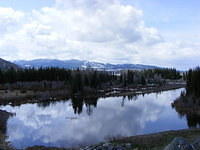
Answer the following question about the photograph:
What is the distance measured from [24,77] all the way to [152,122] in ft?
207

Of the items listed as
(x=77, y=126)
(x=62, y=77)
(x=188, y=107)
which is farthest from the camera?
(x=62, y=77)

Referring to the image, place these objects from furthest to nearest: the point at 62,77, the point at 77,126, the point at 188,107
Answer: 1. the point at 62,77
2. the point at 188,107
3. the point at 77,126

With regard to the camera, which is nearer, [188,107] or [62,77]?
[188,107]

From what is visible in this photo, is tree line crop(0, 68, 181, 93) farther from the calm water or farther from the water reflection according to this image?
the water reflection

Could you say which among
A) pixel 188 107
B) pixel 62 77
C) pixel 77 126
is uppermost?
pixel 62 77

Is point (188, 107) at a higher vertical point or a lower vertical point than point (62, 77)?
lower

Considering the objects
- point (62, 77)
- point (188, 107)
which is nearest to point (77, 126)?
point (188, 107)

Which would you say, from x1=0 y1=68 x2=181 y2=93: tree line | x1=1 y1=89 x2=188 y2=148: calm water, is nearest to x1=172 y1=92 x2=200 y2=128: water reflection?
x1=1 y1=89 x2=188 y2=148: calm water

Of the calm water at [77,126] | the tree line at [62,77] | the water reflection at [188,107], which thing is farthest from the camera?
the tree line at [62,77]

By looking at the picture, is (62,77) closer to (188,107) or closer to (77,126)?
(188,107)

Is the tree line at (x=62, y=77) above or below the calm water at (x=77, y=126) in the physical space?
above

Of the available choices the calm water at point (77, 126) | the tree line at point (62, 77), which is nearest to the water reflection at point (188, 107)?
the calm water at point (77, 126)

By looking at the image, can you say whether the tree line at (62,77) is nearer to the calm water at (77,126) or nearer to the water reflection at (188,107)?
the calm water at (77,126)

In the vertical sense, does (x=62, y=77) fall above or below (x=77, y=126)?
above
